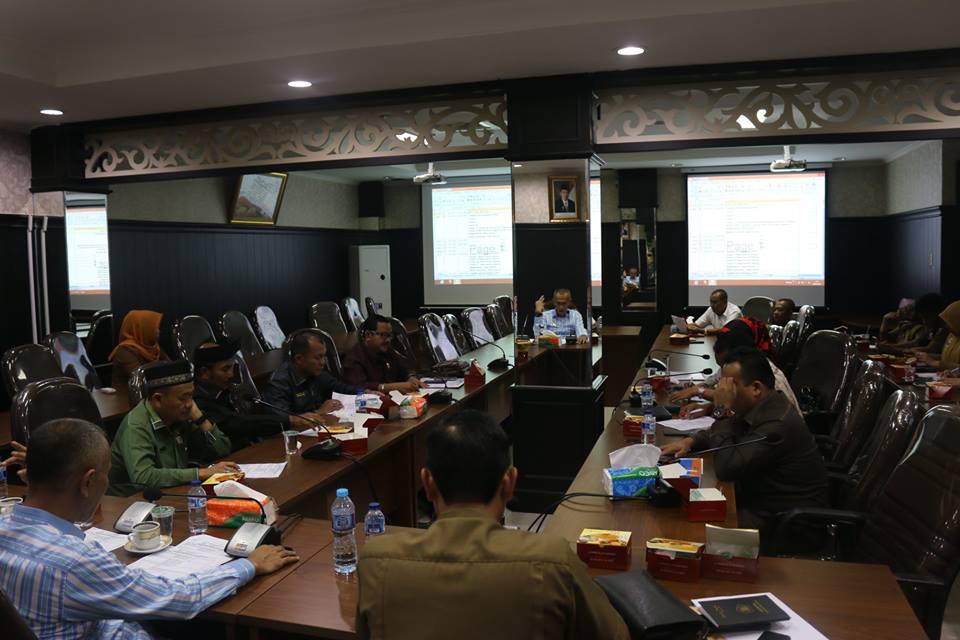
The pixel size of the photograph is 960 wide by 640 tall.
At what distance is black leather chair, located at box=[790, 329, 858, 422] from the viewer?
4.41 metres

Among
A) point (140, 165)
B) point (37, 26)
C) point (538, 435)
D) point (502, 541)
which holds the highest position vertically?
point (37, 26)

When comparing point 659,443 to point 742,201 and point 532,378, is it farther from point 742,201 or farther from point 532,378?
point 742,201

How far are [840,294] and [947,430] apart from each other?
9469 millimetres

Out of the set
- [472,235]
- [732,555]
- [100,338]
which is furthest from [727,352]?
[472,235]

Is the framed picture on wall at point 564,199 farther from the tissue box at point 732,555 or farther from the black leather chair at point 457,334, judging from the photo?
the tissue box at point 732,555

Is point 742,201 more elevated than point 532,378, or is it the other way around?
point 742,201

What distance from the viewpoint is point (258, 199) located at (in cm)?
974

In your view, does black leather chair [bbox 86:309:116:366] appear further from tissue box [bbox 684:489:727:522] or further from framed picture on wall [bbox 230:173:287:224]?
tissue box [bbox 684:489:727:522]

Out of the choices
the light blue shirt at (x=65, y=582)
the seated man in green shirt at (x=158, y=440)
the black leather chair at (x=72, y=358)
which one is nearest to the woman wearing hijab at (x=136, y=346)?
the black leather chair at (x=72, y=358)

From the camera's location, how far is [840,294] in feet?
36.1

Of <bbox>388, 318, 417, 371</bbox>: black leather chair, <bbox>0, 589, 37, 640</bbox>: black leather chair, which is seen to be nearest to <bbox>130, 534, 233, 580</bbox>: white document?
<bbox>0, 589, 37, 640</bbox>: black leather chair

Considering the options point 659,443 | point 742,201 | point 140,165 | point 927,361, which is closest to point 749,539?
Answer: point 659,443

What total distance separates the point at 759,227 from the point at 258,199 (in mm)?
6830

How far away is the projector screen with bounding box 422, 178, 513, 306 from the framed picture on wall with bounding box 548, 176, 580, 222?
279 inches
